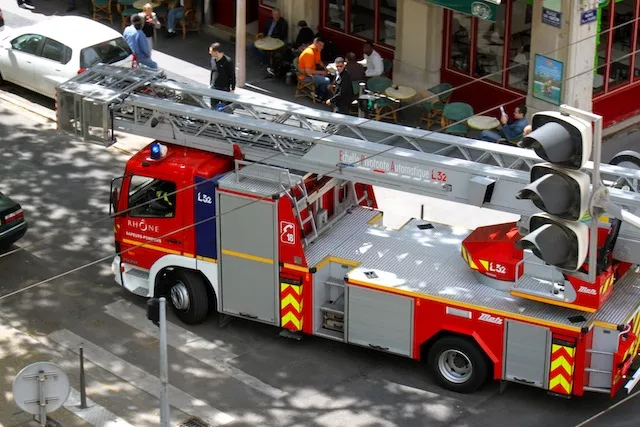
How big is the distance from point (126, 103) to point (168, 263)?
85.8 inches

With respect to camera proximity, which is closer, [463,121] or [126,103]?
[126,103]

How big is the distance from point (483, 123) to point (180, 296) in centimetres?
739

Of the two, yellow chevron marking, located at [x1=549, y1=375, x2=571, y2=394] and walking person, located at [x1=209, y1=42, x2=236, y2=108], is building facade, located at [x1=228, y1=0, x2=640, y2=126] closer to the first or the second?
walking person, located at [x1=209, y1=42, x2=236, y2=108]

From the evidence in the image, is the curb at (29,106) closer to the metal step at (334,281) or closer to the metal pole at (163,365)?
the metal step at (334,281)

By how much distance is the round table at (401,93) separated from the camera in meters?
22.5

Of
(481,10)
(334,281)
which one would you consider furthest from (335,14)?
(334,281)

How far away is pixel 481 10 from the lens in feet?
67.4

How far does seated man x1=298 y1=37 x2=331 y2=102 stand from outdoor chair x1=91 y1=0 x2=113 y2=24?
656 centimetres

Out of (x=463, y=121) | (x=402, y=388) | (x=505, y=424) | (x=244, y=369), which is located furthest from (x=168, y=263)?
(x=463, y=121)

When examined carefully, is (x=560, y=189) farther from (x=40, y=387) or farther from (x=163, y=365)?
(x=40, y=387)

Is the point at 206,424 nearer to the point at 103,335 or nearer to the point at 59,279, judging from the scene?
the point at 103,335

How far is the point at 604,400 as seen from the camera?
14461mm

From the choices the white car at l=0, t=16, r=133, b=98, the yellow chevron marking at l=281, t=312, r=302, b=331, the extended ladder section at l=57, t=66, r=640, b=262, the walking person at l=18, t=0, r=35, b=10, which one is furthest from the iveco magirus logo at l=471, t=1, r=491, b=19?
the walking person at l=18, t=0, r=35, b=10

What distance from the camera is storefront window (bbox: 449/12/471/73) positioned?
22719mm
